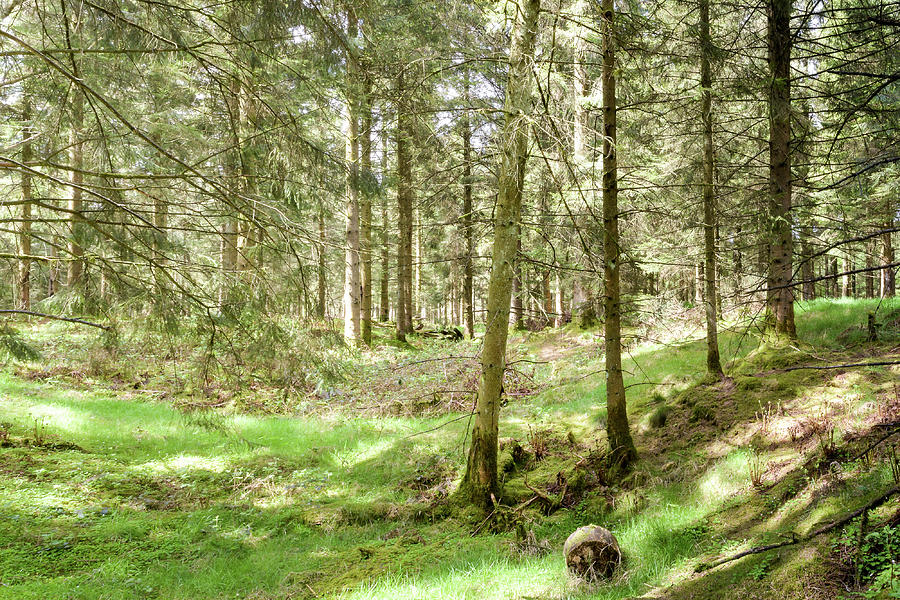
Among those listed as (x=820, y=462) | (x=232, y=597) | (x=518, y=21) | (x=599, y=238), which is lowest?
(x=232, y=597)

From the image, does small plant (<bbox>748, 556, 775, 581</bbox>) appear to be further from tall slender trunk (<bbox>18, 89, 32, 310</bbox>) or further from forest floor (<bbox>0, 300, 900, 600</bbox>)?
tall slender trunk (<bbox>18, 89, 32, 310</bbox>)

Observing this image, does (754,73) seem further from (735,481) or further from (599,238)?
(735,481)

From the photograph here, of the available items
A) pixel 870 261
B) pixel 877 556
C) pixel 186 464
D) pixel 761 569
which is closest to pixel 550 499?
pixel 761 569

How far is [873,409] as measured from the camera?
216 inches

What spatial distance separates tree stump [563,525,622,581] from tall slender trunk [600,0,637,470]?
203 centimetres

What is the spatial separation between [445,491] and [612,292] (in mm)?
3502

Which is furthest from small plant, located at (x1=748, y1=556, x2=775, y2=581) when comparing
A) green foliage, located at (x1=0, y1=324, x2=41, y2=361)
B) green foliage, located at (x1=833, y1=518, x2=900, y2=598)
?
green foliage, located at (x1=0, y1=324, x2=41, y2=361)

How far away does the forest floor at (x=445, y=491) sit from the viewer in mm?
3908

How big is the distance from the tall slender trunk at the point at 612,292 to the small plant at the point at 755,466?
1316 millimetres

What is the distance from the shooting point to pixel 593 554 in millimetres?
4043

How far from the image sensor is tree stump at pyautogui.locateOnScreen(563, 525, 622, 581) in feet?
13.1

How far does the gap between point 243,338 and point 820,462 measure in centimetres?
637

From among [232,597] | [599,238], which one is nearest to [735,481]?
[599,238]

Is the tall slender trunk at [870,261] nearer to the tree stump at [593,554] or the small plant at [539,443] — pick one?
the tree stump at [593,554]
